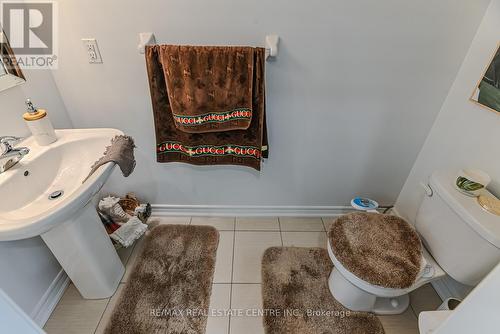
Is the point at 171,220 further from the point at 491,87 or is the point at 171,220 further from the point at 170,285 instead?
the point at 491,87

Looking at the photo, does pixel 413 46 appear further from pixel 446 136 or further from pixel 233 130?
pixel 233 130

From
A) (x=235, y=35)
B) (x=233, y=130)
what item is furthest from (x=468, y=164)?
(x=235, y=35)

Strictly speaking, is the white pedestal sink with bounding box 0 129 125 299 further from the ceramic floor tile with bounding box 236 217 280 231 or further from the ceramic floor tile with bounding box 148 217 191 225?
the ceramic floor tile with bounding box 236 217 280 231

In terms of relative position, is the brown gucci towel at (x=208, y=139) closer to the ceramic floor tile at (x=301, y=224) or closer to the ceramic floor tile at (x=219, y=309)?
the ceramic floor tile at (x=301, y=224)

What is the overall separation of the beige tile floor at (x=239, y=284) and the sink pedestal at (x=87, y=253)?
81mm

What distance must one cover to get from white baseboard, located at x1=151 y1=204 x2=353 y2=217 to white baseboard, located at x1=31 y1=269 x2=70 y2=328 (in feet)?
2.06

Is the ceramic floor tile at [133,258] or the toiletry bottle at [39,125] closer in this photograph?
the toiletry bottle at [39,125]

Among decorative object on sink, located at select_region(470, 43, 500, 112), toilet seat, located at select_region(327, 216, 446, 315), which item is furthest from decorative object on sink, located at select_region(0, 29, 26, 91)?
decorative object on sink, located at select_region(470, 43, 500, 112)

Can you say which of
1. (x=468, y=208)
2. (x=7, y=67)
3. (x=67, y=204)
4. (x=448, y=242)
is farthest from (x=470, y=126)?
(x=7, y=67)

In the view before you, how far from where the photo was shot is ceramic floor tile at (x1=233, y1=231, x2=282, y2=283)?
148cm

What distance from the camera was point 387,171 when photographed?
165cm

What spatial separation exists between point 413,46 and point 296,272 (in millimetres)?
1328

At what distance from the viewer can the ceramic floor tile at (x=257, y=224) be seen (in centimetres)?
177

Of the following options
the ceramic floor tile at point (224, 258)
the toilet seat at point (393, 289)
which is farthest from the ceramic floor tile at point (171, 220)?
the toilet seat at point (393, 289)
